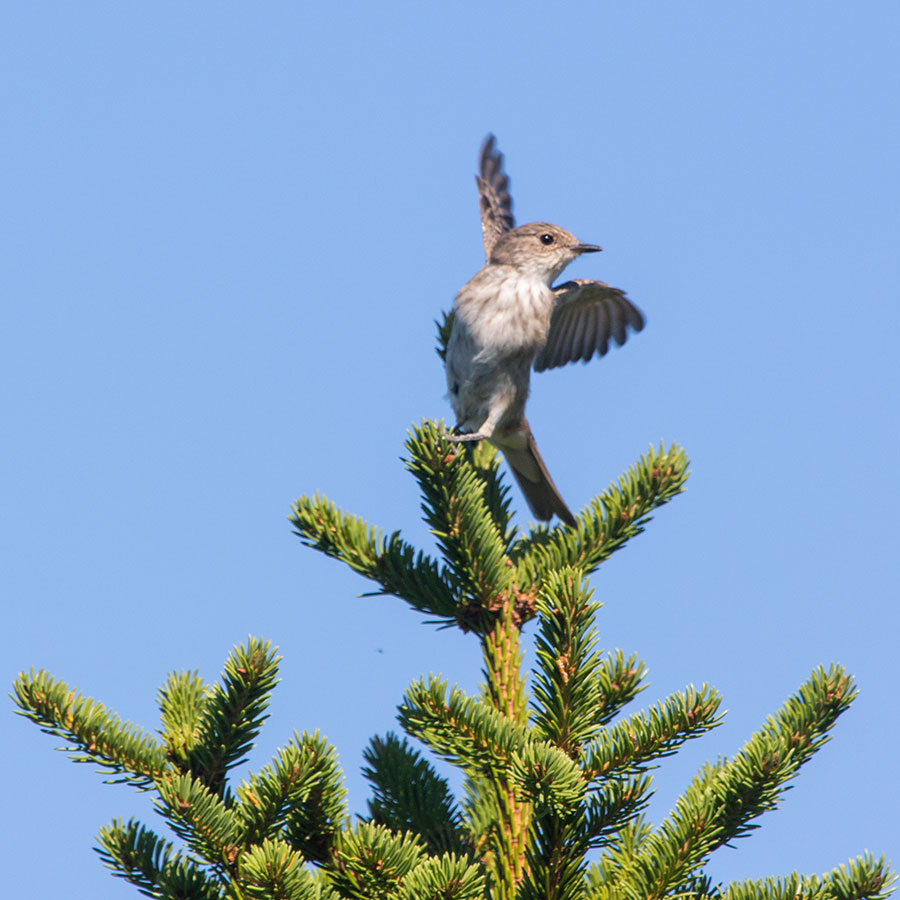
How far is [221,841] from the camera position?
9.64ft

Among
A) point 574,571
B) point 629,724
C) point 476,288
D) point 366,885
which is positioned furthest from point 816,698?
point 476,288

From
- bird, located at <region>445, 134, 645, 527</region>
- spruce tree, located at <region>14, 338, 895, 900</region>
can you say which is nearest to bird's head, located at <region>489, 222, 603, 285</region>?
bird, located at <region>445, 134, 645, 527</region>

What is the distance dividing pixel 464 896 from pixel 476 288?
17.3 ft

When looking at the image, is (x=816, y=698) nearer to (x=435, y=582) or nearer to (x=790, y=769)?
(x=790, y=769)

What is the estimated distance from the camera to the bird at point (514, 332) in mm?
7078

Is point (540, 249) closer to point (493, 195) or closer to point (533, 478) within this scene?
point (493, 195)

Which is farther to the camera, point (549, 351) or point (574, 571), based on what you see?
point (549, 351)

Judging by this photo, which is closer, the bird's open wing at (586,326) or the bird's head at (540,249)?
the bird's head at (540,249)

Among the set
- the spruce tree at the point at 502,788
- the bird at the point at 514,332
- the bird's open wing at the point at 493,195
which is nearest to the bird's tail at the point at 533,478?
the bird at the point at 514,332

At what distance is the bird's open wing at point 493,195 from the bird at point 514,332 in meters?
0.11

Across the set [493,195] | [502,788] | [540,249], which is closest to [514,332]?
[540,249]

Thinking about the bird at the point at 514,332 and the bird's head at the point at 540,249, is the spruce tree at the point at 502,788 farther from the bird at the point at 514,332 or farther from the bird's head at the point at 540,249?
the bird's head at the point at 540,249

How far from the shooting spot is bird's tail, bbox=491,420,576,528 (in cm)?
680

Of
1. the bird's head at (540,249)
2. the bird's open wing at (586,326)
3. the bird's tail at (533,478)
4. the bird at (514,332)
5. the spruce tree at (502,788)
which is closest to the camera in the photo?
the spruce tree at (502,788)
